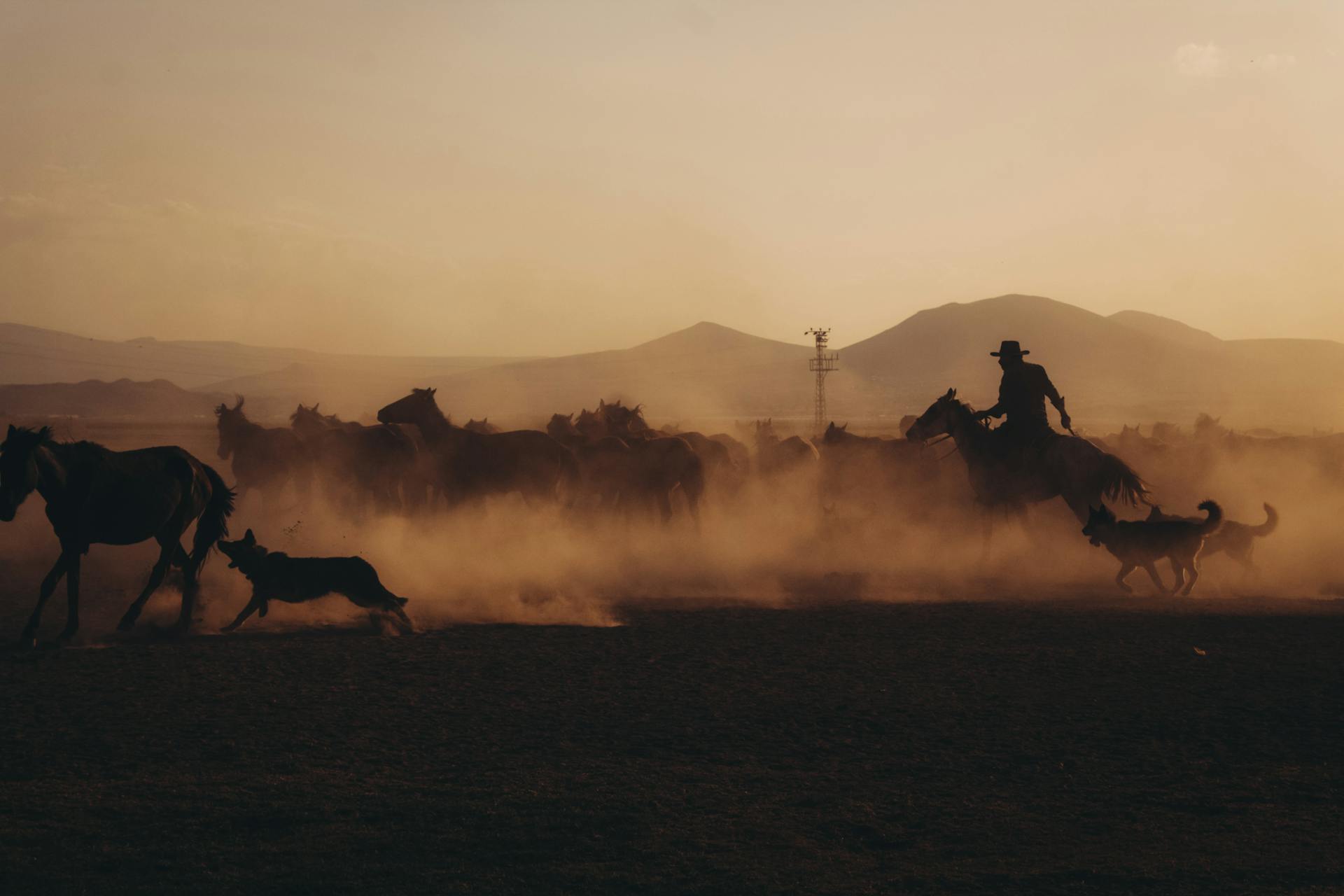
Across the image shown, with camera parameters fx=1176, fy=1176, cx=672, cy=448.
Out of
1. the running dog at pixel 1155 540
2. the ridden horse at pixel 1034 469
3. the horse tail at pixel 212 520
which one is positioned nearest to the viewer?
the horse tail at pixel 212 520

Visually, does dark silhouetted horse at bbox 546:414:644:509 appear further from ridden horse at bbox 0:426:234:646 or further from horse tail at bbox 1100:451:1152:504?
ridden horse at bbox 0:426:234:646

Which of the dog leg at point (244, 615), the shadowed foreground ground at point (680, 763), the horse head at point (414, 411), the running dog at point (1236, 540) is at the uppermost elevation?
the horse head at point (414, 411)

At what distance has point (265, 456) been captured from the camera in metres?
22.3

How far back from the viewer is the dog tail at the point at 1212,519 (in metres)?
13.9

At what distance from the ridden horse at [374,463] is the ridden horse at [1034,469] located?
26.8 ft

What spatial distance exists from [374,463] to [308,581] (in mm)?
8846

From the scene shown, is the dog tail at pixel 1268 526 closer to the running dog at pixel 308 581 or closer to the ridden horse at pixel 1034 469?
the ridden horse at pixel 1034 469

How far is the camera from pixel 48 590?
35.8 feet

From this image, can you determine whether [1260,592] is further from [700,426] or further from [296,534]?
[700,426]

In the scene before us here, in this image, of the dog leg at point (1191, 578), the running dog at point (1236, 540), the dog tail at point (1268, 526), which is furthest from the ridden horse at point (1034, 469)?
the dog tail at point (1268, 526)

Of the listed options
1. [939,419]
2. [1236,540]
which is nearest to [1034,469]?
[939,419]

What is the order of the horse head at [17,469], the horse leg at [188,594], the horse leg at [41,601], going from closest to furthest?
the horse head at [17,469], the horse leg at [41,601], the horse leg at [188,594]

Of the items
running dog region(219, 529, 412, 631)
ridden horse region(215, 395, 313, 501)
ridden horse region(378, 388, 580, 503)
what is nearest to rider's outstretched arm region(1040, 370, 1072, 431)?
ridden horse region(378, 388, 580, 503)

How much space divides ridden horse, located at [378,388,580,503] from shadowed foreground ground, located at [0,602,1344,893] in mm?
7320
